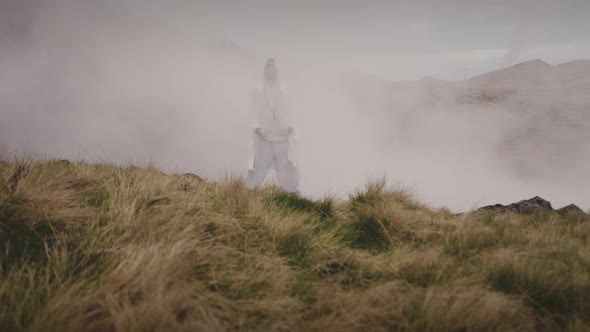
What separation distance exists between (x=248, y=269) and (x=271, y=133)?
15.5 ft

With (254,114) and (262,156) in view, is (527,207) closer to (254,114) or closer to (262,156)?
(262,156)

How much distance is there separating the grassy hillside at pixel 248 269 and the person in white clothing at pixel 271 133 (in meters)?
3.15

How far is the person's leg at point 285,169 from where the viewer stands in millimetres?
6660

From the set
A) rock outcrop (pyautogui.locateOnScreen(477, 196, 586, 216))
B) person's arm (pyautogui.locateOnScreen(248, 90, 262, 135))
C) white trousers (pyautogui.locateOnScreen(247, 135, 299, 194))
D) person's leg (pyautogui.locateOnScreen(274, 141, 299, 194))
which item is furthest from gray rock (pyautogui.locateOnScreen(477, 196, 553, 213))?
person's arm (pyautogui.locateOnScreen(248, 90, 262, 135))

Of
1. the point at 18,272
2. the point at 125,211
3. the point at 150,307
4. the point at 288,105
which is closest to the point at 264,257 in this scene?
the point at 150,307

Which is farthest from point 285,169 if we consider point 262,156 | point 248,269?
point 248,269

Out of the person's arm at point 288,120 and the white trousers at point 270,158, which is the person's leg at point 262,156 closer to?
the white trousers at point 270,158

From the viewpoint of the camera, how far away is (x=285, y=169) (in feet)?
22.3

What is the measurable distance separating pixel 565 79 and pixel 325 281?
215 metres

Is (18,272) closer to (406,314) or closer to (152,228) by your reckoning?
(152,228)

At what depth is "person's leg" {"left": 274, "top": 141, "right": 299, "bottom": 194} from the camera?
6660 mm

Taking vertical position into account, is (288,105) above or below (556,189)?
above

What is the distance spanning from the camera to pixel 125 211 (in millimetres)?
2799

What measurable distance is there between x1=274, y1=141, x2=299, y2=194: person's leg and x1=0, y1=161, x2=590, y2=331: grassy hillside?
297 centimetres
